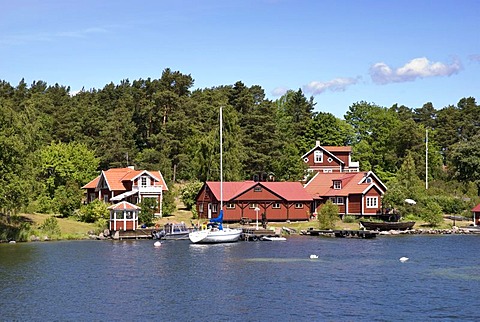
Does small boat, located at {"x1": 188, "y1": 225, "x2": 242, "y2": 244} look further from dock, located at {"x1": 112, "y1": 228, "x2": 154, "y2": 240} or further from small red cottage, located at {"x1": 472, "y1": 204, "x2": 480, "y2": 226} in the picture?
small red cottage, located at {"x1": 472, "y1": 204, "x2": 480, "y2": 226}

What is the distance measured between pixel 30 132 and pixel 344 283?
36.6 metres

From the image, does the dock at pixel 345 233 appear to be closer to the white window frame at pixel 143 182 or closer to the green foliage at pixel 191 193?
the green foliage at pixel 191 193

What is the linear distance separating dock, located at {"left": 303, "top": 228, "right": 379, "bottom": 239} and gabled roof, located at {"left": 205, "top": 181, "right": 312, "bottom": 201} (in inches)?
305

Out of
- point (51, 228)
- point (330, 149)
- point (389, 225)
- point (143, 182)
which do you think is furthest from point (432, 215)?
point (51, 228)

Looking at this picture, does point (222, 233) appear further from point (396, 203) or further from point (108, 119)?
point (108, 119)

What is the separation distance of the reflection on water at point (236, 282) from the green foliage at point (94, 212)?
12.9m

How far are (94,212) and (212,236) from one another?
688 inches

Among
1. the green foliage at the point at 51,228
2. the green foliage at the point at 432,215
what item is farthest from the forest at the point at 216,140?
the green foliage at the point at 51,228

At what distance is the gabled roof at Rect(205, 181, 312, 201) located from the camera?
84125mm

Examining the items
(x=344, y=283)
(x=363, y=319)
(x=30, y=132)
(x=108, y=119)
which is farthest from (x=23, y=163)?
(x=108, y=119)

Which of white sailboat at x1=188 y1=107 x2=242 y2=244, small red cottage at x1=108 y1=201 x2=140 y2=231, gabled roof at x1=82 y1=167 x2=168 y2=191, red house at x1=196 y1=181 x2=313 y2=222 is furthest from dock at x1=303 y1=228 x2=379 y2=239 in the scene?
gabled roof at x1=82 y1=167 x2=168 y2=191

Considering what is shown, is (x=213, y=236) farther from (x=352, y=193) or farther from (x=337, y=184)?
(x=337, y=184)

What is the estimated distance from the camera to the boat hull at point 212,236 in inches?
2702

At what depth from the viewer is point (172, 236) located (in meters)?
72.8
